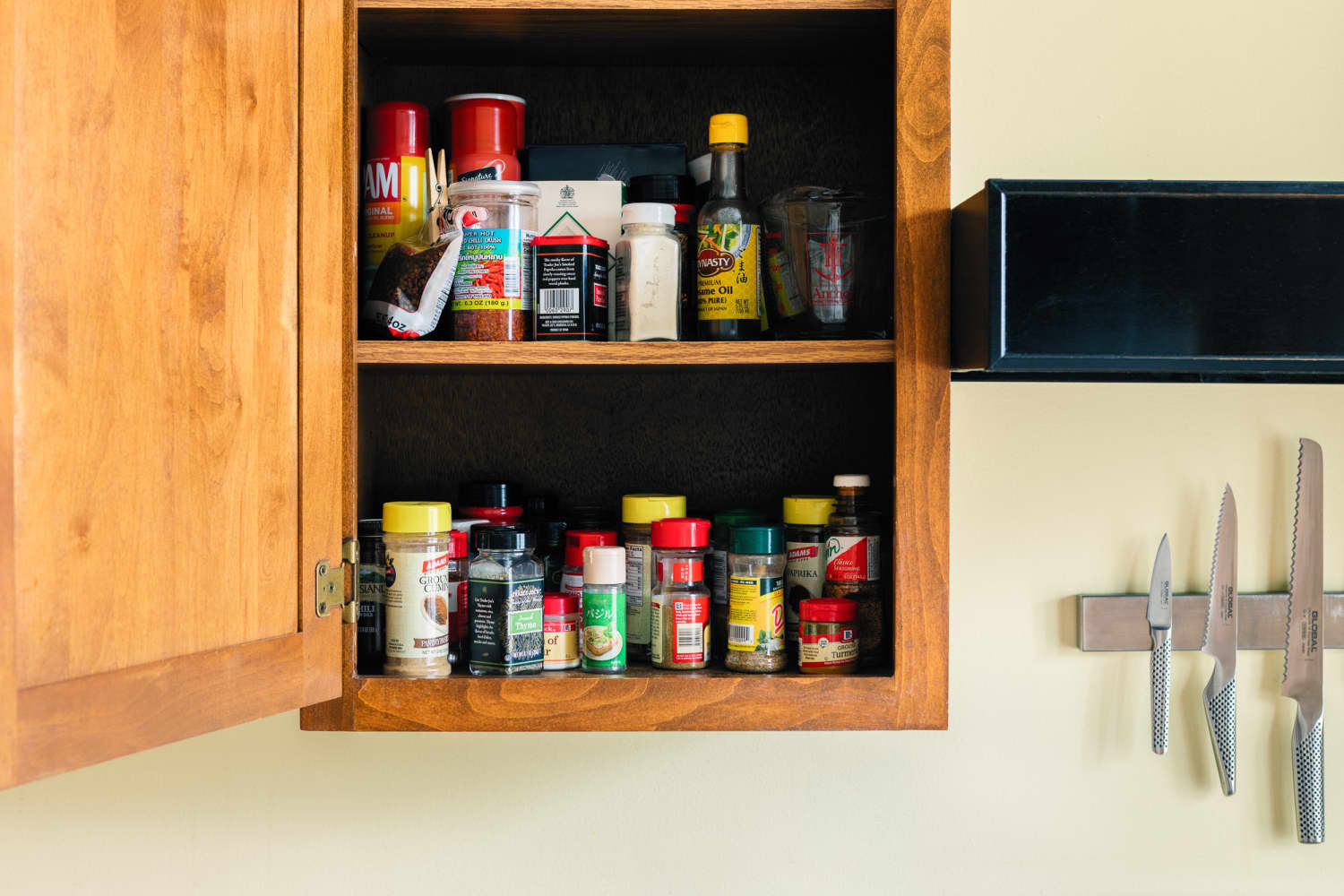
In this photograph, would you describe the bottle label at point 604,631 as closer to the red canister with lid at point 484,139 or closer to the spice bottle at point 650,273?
the spice bottle at point 650,273

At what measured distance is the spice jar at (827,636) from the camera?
0.96 metres

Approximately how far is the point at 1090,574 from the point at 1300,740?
0.31 meters

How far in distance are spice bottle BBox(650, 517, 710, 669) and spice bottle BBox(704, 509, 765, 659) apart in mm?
67

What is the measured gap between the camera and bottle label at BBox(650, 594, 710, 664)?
3.20ft

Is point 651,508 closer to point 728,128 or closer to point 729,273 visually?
point 729,273

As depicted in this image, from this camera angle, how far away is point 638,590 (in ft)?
3.37

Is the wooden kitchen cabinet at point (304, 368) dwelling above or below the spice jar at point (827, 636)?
above

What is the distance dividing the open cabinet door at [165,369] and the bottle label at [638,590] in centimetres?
28

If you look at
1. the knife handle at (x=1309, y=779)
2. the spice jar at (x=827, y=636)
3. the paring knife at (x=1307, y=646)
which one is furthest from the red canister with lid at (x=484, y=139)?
the knife handle at (x=1309, y=779)

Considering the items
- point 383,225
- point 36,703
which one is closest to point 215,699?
point 36,703

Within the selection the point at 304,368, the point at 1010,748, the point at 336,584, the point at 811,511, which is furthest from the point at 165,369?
the point at 1010,748

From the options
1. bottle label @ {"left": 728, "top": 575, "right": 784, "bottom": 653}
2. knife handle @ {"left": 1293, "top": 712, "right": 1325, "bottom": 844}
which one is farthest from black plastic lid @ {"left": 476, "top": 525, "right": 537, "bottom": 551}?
knife handle @ {"left": 1293, "top": 712, "right": 1325, "bottom": 844}

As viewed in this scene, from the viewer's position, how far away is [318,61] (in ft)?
2.89

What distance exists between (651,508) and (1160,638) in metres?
0.65
